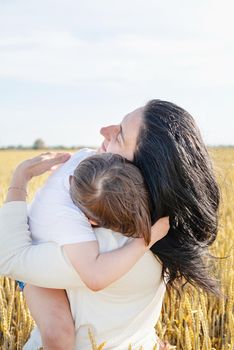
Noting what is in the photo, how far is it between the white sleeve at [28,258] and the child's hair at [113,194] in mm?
151

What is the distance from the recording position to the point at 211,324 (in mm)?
2506

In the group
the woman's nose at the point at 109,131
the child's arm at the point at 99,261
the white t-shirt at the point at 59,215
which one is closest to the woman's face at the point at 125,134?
the woman's nose at the point at 109,131

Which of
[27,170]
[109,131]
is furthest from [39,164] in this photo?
[109,131]

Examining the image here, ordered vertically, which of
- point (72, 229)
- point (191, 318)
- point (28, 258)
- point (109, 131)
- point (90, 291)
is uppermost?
point (109, 131)

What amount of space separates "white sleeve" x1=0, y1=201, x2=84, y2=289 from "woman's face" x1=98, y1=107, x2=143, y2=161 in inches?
13.0

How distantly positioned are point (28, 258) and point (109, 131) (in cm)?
45

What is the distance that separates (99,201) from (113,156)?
13 centimetres

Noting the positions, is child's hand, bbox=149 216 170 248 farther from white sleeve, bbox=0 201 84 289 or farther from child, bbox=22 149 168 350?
white sleeve, bbox=0 201 84 289

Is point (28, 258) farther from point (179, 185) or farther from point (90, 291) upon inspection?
point (179, 185)

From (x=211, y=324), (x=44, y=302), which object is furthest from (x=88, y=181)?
(x=211, y=324)

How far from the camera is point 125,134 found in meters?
1.78

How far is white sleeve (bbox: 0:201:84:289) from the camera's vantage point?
168 centimetres

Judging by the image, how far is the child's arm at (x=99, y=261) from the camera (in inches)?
63.7

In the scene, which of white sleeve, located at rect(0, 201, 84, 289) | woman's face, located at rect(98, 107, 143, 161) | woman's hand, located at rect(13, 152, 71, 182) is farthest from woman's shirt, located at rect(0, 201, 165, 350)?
woman's face, located at rect(98, 107, 143, 161)
